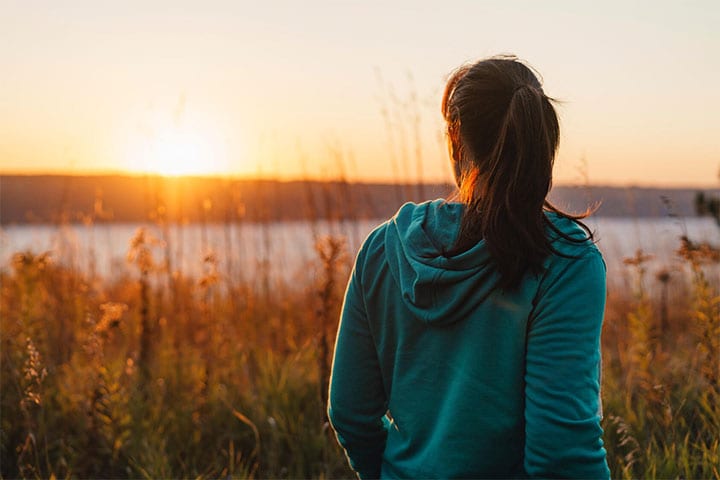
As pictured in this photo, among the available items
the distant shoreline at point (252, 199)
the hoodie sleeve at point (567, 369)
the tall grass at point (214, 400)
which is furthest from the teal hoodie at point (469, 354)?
the distant shoreline at point (252, 199)

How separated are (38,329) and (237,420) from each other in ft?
3.58

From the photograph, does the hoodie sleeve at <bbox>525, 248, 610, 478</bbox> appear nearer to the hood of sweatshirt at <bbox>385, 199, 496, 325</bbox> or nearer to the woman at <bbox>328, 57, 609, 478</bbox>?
the woman at <bbox>328, 57, 609, 478</bbox>

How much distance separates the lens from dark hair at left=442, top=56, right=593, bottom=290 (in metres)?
1.29

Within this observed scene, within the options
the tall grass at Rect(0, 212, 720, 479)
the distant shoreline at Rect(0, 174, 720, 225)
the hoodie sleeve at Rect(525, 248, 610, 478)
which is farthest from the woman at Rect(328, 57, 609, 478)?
the distant shoreline at Rect(0, 174, 720, 225)

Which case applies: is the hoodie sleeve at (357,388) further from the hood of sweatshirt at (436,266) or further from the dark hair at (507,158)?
the dark hair at (507,158)

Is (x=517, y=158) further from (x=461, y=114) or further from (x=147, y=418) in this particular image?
(x=147, y=418)

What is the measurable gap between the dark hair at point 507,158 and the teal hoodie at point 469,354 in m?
0.03

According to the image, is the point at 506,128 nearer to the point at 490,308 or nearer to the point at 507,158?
the point at 507,158

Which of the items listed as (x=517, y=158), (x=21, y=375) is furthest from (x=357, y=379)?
(x=21, y=375)

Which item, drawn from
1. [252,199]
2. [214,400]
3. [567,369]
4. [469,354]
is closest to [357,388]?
[469,354]

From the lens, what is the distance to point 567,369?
4.05ft

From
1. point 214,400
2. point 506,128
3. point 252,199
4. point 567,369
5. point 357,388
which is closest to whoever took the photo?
point 567,369

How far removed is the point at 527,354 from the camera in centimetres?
130

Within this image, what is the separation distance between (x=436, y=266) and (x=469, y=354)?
7.0 inches
